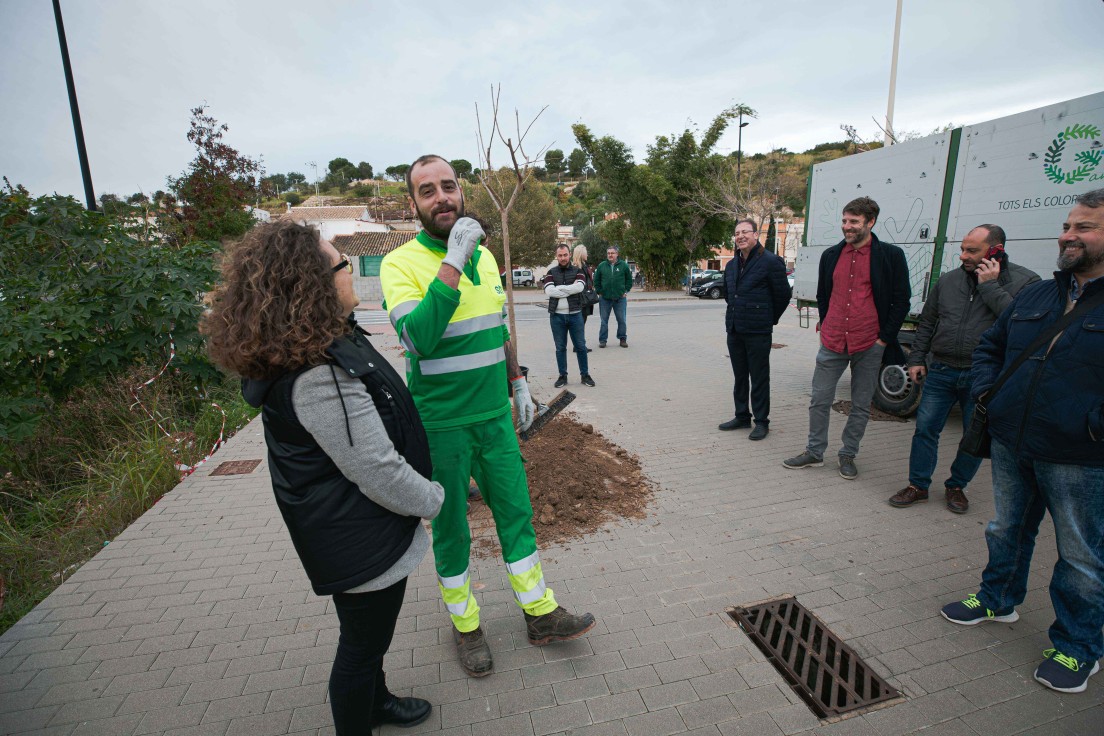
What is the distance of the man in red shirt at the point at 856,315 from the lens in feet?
13.5

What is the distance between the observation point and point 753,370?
5.22 meters

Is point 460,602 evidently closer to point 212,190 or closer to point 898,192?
point 898,192

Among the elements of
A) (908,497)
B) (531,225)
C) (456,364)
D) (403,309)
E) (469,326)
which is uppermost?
(531,225)

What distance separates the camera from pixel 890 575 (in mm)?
3010

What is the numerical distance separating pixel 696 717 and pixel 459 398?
1580 millimetres

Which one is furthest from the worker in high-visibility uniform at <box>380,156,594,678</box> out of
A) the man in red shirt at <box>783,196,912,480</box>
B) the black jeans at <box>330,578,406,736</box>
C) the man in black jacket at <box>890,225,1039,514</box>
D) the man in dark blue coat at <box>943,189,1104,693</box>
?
the man in red shirt at <box>783,196,912,480</box>

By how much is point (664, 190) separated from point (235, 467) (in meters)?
24.2

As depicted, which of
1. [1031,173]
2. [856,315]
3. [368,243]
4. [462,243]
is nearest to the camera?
[462,243]

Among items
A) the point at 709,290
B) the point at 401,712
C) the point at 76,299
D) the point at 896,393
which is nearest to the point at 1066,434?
the point at 401,712

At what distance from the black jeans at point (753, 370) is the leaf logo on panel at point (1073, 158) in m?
2.47

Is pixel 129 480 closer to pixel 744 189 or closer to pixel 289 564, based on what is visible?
pixel 289 564

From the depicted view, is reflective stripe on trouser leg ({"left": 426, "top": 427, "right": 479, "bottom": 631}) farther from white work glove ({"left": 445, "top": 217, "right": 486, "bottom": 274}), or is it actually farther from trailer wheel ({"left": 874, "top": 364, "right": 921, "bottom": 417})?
trailer wheel ({"left": 874, "top": 364, "right": 921, "bottom": 417})

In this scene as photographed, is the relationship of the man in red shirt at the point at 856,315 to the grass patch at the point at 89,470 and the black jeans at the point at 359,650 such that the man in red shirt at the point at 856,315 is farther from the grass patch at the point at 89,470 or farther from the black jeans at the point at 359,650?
the grass patch at the point at 89,470

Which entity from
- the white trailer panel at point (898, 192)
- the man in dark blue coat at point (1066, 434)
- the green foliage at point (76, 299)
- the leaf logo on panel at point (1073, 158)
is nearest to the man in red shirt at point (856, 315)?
the leaf logo on panel at point (1073, 158)
